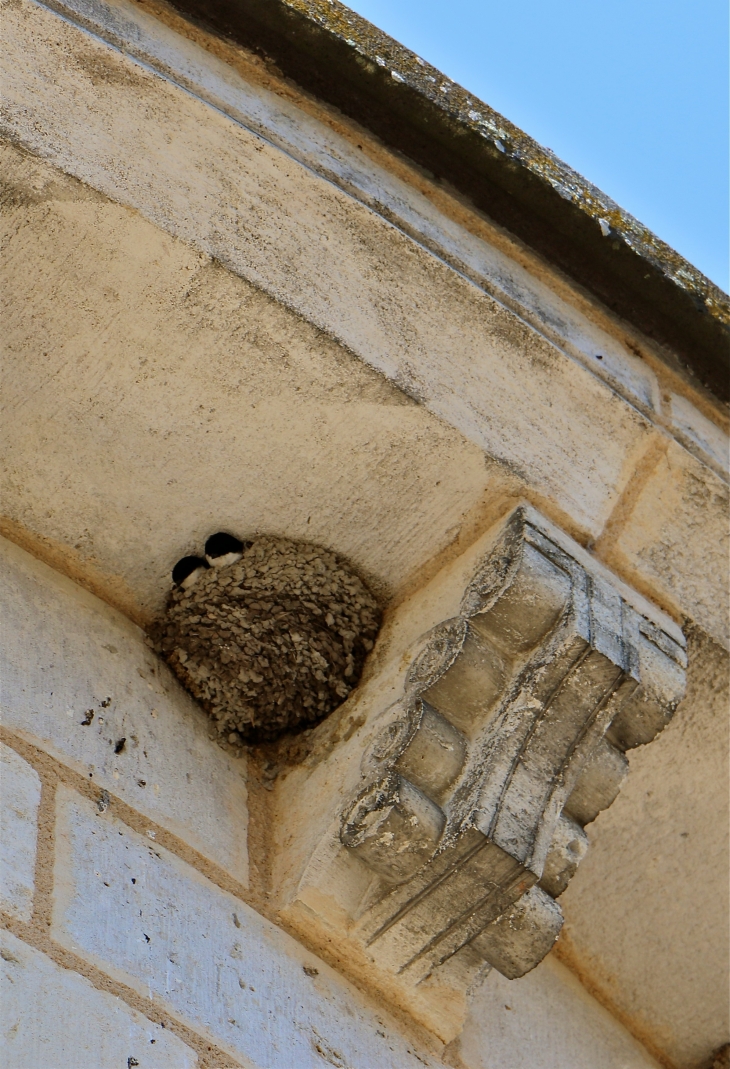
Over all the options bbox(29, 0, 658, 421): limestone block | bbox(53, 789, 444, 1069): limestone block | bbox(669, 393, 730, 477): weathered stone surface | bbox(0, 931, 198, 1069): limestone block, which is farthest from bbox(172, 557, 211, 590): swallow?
bbox(669, 393, 730, 477): weathered stone surface

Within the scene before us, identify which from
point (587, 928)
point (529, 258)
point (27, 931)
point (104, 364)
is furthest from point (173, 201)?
point (587, 928)

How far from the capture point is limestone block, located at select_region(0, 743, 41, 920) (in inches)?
78.7

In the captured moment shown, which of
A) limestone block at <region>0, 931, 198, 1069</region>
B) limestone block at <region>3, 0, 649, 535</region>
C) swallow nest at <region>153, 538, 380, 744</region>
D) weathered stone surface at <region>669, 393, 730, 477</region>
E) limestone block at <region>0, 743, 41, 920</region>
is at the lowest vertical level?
limestone block at <region>0, 931, 198, 1069</region>

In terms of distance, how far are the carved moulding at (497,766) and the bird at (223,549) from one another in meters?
0.47

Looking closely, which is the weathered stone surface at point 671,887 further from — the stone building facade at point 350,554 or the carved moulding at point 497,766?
the carved moulding at point 497,766

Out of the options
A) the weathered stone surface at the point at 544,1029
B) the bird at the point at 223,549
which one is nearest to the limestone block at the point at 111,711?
the bird at the point at 223,549

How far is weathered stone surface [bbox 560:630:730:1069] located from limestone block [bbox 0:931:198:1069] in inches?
48.1

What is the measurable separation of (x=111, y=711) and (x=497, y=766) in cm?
74

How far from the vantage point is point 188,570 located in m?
2.78

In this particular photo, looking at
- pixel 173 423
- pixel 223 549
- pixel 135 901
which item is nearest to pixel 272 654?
pixel 223 549

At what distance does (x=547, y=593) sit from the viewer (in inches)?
97.8

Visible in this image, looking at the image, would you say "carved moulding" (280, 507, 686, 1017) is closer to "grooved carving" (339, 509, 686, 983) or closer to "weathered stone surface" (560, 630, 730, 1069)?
"grooved carving" (339, 509, 686, 983)

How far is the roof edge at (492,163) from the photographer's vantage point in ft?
9.28

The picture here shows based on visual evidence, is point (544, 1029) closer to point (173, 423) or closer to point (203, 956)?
point (203, 956)
